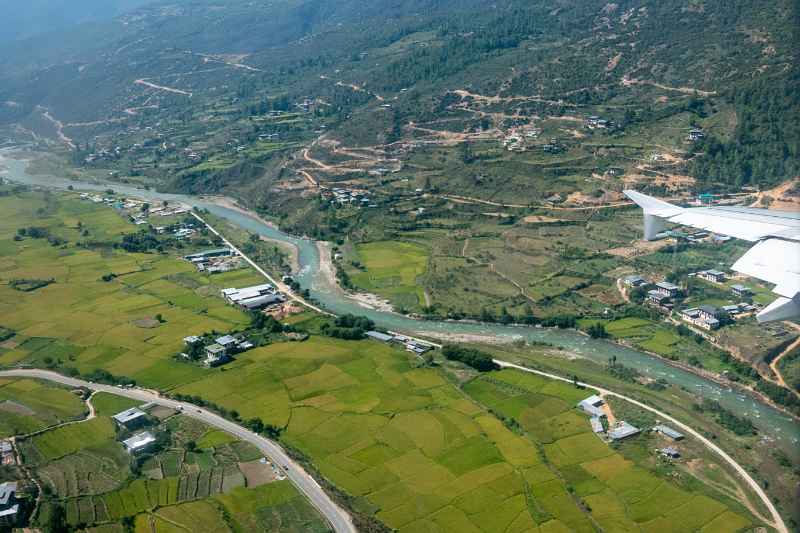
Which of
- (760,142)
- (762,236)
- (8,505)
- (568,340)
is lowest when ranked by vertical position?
(568,340)

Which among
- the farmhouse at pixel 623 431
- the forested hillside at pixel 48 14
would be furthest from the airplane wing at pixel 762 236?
the forested hillside at pixel 48 14

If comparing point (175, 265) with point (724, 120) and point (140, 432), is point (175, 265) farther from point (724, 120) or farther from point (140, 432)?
point (724, 120)

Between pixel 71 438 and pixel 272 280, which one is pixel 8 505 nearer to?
pixel 71 438

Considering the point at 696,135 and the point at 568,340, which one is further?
the point at 696,135

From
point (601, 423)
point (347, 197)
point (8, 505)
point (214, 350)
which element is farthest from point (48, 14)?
point (601, 423)

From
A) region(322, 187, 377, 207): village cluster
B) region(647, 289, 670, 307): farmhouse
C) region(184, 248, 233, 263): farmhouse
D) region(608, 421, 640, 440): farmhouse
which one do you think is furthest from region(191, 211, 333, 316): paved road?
region(608, 421, 640, 440): farmhouse

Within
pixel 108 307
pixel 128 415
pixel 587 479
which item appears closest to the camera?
pixel 587 479

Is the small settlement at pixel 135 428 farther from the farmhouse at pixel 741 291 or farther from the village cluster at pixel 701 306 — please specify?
the farmhouse at pixel 741 291

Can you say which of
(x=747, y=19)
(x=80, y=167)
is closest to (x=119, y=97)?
(x=80, y=167)
